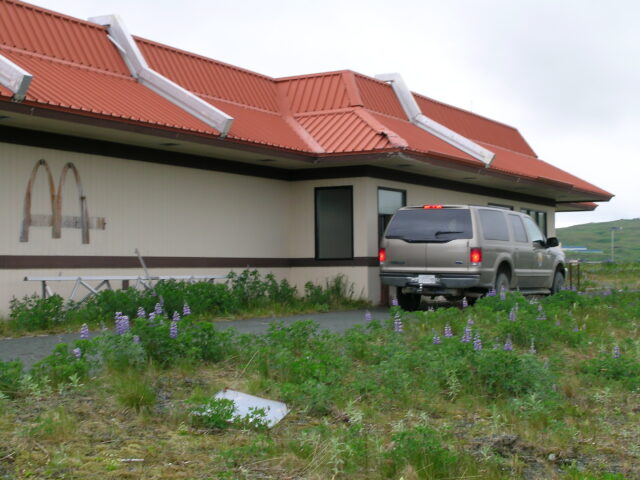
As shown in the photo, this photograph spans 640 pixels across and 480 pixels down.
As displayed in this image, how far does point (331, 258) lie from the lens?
68.0 ft

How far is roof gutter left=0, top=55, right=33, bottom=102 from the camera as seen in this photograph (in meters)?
13.0

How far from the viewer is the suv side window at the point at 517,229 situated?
61.6ft

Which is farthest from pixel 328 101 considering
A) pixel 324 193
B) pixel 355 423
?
pixel 355 423

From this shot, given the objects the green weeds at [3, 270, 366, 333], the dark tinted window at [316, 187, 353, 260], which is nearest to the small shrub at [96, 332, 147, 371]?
the green weeds at [3, 270, 366, 333]

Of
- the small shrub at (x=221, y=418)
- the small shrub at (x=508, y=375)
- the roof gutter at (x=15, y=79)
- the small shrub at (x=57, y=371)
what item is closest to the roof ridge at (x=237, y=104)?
the roof gutter at (x=15, y=79)

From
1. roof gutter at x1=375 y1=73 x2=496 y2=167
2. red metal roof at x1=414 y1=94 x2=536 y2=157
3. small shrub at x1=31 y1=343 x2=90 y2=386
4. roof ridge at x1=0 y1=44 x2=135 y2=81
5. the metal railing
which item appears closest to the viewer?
small shrub at x1=31 y1=343 x2=90 y2=386

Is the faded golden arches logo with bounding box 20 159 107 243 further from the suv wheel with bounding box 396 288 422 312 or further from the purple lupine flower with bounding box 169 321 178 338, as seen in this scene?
the purple lupine flower with bounding box 169 321 178 338

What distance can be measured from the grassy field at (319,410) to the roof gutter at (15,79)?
5.48 metres

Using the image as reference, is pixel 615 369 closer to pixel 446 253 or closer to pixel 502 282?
pixel 446 253

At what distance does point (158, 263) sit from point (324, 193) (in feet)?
16.2

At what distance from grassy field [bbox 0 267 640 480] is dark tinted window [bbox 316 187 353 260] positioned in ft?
33.9

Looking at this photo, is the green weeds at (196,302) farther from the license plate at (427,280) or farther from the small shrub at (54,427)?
the small shrub at (54,427)

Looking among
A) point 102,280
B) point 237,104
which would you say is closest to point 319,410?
point 102,280

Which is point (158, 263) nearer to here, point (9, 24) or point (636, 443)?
point (9, 24)
